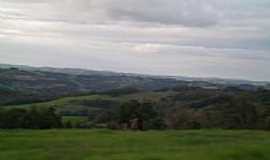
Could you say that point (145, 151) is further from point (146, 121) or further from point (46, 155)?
point (146, 121)

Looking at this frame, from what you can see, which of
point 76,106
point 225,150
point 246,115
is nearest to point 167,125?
point 246,115

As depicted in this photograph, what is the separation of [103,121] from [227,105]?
19145 mm

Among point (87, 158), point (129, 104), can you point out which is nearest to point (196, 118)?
point (129, 104)

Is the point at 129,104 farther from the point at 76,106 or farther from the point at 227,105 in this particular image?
the point at 76,106

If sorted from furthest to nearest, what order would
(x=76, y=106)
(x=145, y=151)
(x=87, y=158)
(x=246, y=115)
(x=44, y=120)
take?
(x=76, y=106)
(x=246, y=115)
(x=44, y=120)
(x=145, y=151)
(x=87, y=158)

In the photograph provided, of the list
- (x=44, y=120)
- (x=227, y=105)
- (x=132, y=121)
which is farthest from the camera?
(x=227, y=105)

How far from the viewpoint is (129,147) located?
25.8 meters

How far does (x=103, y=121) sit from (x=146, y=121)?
35.8 feet

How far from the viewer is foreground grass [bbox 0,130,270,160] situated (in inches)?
854

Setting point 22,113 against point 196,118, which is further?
point 196,118

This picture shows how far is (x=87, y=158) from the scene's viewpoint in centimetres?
2077

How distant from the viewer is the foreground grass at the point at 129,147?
854 inches

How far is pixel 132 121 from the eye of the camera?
58875 millimetres

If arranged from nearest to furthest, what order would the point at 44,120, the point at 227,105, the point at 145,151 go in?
the point at 145,151 → the point at 44,120 → the point at 227,105
